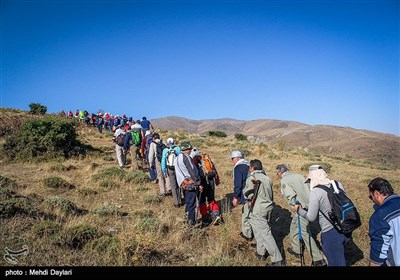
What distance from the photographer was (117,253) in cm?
500

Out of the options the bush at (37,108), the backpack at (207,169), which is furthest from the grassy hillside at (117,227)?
the bush at (37,108)

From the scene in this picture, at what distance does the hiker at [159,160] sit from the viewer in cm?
1023

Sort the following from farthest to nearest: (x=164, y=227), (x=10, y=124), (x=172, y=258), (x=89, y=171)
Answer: (x=10, y=124)
(x=89, y=171)
(x=164, y=227)
(x=172, y=258)

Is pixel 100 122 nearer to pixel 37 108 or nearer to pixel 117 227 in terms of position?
pixel 37 108

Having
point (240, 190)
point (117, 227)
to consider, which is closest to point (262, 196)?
point (240, 190)

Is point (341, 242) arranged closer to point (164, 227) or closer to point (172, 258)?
point (172, 258)

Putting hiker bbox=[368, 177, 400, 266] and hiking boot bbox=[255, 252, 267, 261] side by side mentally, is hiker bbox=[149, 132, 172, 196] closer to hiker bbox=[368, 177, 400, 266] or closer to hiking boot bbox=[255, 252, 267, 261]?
hiking boot bbox=[255, 252, 267, 261]

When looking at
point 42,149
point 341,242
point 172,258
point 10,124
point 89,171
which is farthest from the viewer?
point 10,124

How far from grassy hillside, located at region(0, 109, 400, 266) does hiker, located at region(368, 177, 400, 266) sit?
85.7 inches

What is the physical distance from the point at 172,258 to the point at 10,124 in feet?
73.2

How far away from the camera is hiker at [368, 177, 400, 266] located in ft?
11.7
